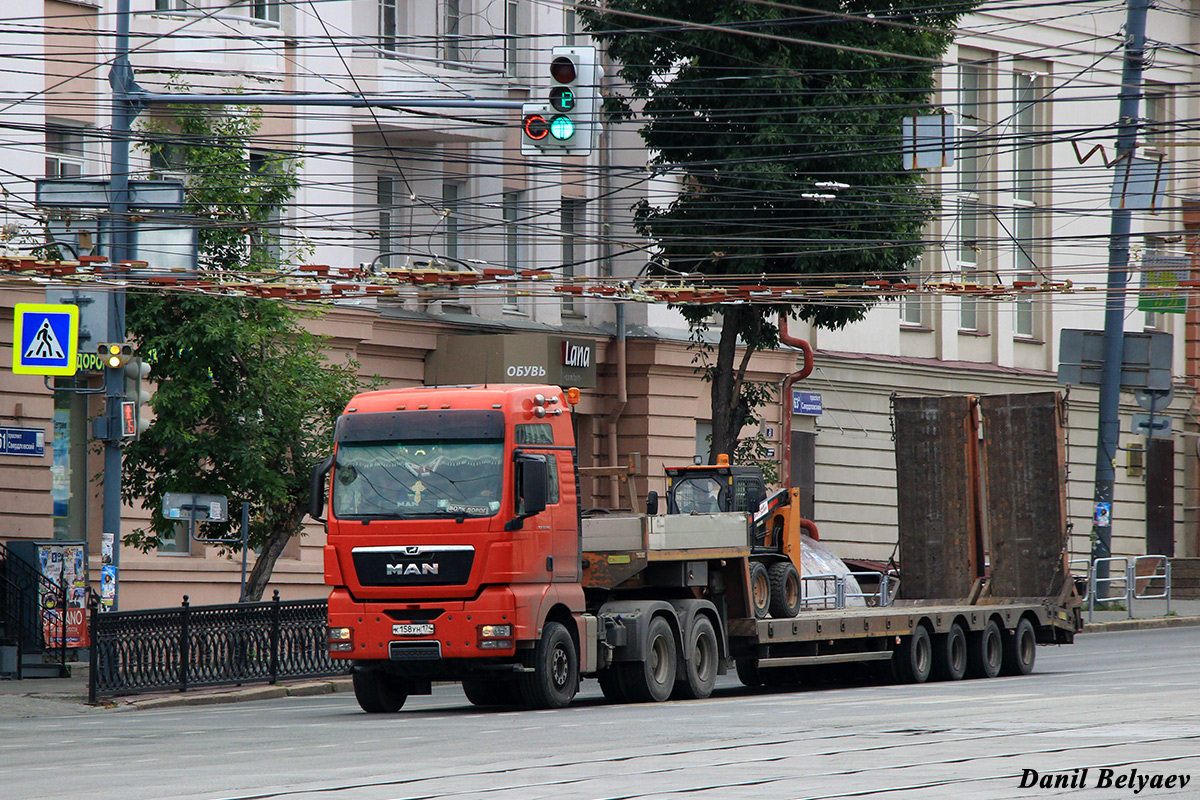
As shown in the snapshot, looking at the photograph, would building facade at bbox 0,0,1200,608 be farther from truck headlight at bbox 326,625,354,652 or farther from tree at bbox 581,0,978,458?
truck headlight at bbox 326,625,354,652

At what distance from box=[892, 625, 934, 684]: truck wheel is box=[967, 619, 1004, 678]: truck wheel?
0.95 metres

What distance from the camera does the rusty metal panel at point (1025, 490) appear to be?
24344 millimetres

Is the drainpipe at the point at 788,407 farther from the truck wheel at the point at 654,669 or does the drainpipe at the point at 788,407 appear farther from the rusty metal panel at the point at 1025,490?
the truck wheel at the point at 654,669

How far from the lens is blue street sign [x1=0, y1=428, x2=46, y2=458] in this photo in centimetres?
2570

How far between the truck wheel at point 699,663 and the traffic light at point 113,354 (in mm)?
7558

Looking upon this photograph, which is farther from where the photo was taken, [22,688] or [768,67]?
[768,67]

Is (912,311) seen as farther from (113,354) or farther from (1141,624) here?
(113,354)

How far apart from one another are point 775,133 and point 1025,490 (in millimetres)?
6600

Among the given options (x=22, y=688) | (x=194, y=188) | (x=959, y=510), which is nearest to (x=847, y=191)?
(x=959, y=510)

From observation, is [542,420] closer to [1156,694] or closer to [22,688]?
[1156,694]

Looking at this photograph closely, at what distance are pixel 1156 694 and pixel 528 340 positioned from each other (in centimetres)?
1672

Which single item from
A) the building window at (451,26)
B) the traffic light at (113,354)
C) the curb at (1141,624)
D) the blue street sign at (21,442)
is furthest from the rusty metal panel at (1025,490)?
the blue street sign at (21,442)

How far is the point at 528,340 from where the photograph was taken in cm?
3259

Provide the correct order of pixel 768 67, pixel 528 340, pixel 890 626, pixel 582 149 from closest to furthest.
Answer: pixel 582 149
pixel 890 626
pixel 768 67
pixel 528 340
